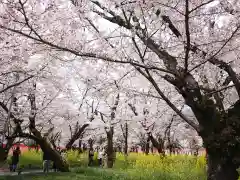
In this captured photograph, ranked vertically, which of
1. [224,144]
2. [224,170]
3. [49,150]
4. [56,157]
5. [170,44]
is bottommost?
[224,170]

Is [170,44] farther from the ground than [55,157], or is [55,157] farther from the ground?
[170,44]

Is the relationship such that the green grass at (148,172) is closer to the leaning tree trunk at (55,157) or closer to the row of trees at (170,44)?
the leaning tree trunk at (55,157)

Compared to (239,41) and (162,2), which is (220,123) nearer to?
(239,41)

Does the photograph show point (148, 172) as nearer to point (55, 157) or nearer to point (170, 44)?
point (55, 157)

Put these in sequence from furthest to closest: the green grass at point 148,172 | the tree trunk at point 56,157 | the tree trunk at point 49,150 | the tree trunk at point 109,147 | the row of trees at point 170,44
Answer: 1. the tree trunk at point 109,147
2. the tree trunk at point 56,157
3. the tree trunk at point 49,150
4. the green grass at point 148,172
5. the row of trees at point 170,44

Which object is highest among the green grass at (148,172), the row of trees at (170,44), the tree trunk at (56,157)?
the row of trees at (170,44)

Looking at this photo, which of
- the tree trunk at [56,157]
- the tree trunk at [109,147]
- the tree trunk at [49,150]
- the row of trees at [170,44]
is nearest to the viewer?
the row of trees at [170,44]

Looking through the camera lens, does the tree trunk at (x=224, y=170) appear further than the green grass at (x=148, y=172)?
No

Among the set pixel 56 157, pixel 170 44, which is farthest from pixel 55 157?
Answer: pixel 170 44

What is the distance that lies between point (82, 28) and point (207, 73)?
357 centimetres

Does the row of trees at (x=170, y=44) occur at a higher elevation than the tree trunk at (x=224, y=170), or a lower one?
higher

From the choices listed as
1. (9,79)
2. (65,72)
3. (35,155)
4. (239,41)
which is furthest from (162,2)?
(35,155)

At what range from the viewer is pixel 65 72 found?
63.1 ft

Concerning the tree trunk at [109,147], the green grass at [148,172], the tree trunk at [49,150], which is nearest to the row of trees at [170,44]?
the green grass at [148,172]
